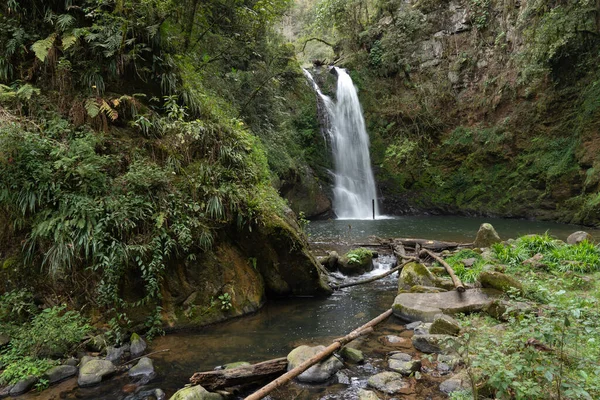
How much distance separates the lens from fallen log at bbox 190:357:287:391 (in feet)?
11.0

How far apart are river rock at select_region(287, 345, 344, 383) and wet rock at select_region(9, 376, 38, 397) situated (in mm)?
2558

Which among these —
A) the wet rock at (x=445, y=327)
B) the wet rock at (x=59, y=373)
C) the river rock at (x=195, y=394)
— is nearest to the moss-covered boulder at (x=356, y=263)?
the wet rock at (x=445, y=327)

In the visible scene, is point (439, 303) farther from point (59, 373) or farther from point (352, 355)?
point (59, 373)

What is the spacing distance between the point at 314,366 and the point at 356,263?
427 cm

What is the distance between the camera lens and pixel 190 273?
525 cm

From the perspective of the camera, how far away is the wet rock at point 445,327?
13.5 ft

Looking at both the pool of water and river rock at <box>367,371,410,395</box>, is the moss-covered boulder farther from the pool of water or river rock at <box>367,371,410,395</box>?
river rock at <box>367,371,410,395</box>

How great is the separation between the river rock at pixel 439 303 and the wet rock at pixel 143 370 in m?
3.38

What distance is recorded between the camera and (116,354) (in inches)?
160

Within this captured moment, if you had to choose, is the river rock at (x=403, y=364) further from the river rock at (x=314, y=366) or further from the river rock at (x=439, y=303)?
the river rock at (x=439, y=303)

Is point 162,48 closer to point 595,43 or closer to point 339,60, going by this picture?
point 595,43

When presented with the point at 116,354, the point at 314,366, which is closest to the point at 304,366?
the point at 314,366

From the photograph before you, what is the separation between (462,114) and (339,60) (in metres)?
8.46

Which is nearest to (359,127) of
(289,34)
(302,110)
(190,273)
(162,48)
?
(302,110)
